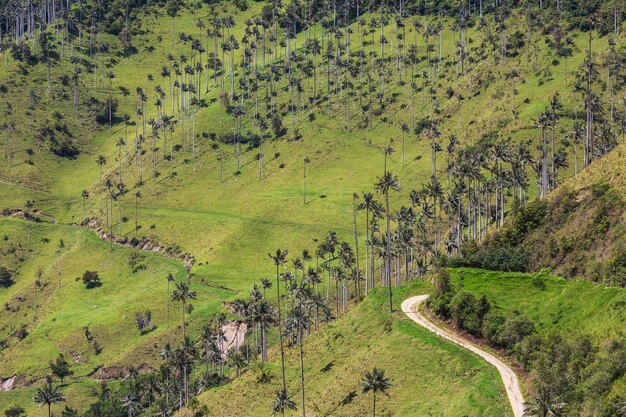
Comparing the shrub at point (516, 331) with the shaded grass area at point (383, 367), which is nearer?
the shaded grass area at point (383, 367)

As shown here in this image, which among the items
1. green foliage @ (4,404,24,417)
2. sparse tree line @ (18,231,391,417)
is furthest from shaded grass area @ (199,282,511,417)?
green foliage @ (4,404,24,417)

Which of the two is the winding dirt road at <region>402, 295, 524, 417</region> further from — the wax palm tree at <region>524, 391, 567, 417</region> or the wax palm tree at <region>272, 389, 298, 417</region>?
the wax palm tree at <region>272, 389, 298, 417</region>

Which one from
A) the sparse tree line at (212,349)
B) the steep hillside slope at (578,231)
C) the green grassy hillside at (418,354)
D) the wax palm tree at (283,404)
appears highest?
the steep hillside slope at (578,231)

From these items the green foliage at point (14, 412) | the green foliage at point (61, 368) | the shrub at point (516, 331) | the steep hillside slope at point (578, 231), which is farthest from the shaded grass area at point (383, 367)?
the green foliage at point (61, 368)

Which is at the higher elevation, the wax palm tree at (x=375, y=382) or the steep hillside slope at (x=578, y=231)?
the steep hillside slope at (x=578, y=231)

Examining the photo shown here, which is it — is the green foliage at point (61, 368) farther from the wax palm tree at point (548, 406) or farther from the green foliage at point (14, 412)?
the wax palm tree at point (548, 406)

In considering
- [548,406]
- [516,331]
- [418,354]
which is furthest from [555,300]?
[548,406]
